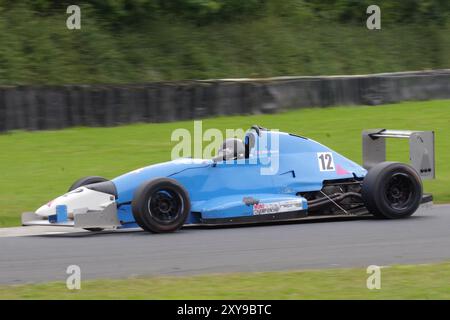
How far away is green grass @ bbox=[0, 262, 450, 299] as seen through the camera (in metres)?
6.97

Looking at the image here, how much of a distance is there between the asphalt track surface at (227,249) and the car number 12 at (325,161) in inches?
25.3

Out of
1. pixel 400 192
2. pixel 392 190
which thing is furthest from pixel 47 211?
pixel 400 192

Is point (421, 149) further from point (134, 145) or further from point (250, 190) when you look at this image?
point (134, 145)

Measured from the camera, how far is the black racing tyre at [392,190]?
1084cm

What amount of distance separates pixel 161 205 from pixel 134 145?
26.5 ft

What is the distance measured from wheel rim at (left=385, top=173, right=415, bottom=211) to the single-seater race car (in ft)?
0.04

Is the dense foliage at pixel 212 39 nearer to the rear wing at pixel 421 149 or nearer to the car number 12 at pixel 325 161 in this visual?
the car number 12 at pixel 325 161

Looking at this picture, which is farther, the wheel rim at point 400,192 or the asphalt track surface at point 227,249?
the wheel rim at point 400,192

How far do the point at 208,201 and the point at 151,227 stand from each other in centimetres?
79

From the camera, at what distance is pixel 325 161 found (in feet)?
36.9

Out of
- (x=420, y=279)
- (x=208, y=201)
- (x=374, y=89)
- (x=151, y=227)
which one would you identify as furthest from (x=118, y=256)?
(x=374, y=89)

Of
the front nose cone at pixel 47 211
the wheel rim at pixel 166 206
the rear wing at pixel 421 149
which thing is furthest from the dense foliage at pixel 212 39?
the wheel rim at pixel 166 206

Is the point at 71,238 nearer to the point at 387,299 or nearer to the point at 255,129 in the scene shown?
the point at 255,129

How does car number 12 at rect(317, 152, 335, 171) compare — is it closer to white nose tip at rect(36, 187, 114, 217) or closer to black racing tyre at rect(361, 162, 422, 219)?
black racing tyre at rect(361, 162, 422, 219)
